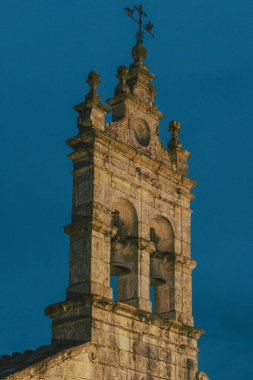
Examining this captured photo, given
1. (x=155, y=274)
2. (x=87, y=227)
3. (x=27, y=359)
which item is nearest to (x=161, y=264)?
(x=155, y=274)

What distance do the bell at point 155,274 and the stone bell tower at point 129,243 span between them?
24mm

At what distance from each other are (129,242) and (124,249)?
21cm

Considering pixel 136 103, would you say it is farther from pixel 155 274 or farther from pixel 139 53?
pixel 155 274

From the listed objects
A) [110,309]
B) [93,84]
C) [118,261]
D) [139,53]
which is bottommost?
[110,309]

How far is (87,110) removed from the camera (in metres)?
20.9

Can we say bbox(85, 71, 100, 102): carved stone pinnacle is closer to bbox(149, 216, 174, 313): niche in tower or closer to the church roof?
bbox(149, 216, 174, 313): niche in tower

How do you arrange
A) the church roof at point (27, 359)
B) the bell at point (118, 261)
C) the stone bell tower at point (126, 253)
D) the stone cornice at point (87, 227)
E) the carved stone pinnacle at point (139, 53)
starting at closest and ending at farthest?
the church roof at point (27, 359)
the stone bell tower at point (126, 253)
the stone cornice at point (87, 227)
the bell at point (118, 261)
the carved stone pinnacle at point (139, 53)

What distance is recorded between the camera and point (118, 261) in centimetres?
2025

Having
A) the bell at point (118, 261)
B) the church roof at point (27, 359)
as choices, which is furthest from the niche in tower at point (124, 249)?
the church roof at point (27, 359)

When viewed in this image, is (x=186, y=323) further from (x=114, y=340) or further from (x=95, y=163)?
(x=95, y=163)

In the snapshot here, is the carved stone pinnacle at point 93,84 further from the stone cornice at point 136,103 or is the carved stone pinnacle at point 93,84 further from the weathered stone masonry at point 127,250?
the stone cornice at point 136,103

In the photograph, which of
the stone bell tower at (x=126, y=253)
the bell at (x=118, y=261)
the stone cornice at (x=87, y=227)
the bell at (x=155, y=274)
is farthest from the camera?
the bell at (x=155, y=274)

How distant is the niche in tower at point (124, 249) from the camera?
20.4 meters

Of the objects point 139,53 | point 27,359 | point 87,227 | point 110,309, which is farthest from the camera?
point 139,53
